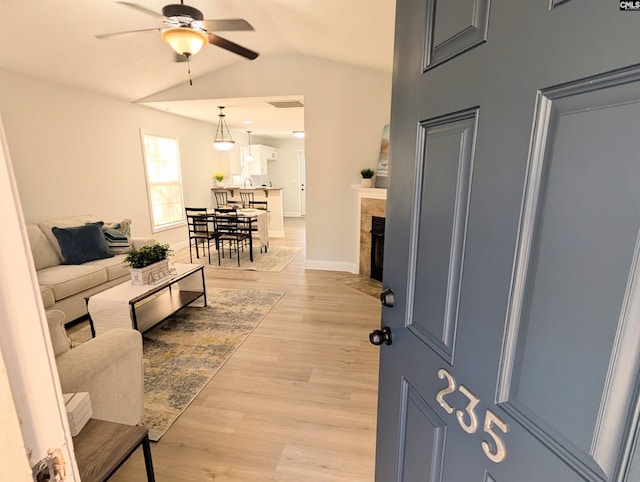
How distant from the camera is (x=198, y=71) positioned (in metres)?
4.54

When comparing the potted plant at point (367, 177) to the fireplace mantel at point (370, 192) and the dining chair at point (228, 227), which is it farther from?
the dining chair at point (228, 227)

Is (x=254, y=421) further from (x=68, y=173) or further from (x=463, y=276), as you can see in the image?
(x=68, y=173)

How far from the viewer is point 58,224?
375 centimetres

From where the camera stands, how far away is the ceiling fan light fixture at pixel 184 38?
228 centimetres

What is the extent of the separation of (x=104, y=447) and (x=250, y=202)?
5779 millimetres

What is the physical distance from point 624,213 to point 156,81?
215 inches

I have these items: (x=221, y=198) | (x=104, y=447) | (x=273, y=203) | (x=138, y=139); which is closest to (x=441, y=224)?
(x=104, y=447)

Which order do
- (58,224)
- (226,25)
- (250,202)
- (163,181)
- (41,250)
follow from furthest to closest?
(250,202)
(163,181)
(58,224)
(41,250)
(226,25)

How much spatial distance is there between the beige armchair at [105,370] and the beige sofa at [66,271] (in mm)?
1842

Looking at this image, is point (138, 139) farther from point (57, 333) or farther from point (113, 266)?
point (57, 333)

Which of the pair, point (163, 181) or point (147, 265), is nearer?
point (147, 265)

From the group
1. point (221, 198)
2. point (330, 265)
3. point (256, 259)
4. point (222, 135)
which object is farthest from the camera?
point (221, 198)

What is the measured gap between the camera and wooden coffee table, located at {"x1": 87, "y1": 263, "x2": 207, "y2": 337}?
2.57m

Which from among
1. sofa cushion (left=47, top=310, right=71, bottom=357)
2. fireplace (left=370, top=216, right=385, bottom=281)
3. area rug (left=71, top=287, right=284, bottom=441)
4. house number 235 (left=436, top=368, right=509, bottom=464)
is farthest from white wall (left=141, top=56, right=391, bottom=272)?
house number 235 (left=436, top=368, right=509, bottom=464)
